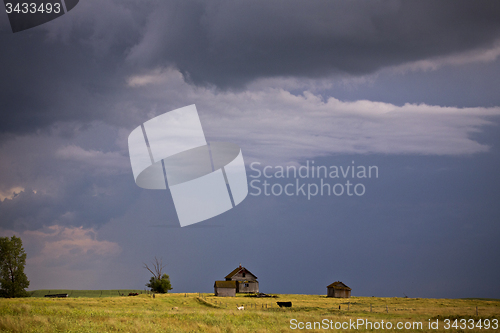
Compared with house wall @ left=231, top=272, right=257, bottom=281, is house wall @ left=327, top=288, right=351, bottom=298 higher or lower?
lower

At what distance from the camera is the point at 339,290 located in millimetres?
74812

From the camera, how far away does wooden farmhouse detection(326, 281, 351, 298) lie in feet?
245

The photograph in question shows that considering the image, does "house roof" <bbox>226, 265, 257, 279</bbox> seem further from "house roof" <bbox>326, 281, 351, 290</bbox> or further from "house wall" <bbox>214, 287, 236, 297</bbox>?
"house roof" <bbox>326, 281, 351, 290</bbox>

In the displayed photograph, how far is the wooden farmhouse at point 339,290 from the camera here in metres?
74.6

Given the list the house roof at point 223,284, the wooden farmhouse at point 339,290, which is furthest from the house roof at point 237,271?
the wooden farmhouse at point 339,290

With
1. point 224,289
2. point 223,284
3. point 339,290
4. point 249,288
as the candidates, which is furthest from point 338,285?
point 223,284

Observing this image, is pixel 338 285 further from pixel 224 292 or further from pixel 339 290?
pixel 224 292

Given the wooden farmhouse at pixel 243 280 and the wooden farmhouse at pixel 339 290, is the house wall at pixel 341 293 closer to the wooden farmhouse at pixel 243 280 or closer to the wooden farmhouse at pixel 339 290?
the wooden farmhouse at pixel 339 290

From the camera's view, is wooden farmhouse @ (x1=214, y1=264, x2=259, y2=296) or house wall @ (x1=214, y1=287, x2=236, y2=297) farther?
wooden farmhouse @ (x1=214, y1=264, x2=259, y2=296)

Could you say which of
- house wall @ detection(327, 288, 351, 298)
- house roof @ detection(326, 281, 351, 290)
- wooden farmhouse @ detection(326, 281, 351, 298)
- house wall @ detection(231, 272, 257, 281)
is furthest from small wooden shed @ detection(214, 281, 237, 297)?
house wall @ detection(327, 288, 351, 298)

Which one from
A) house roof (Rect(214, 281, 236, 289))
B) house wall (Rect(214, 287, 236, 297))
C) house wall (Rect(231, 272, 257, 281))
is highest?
house wall (Rect(231, 272, 257, 281))

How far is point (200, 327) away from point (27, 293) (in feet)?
176

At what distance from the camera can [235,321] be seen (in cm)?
2898

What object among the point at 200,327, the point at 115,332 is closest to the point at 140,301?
the point at 200,327
